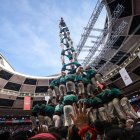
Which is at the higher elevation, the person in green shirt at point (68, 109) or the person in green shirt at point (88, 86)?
the person in green shirt at point (88, 86)

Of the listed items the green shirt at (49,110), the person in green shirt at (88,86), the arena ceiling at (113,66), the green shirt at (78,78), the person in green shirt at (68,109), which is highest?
the arena ceiling at (113,66)

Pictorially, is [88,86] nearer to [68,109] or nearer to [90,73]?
[90,73]

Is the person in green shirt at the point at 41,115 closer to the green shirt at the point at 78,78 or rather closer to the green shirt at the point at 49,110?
the green shirt at the point at 49,110

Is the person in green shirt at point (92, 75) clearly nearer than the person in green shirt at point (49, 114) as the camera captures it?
No

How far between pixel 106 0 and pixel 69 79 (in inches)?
718

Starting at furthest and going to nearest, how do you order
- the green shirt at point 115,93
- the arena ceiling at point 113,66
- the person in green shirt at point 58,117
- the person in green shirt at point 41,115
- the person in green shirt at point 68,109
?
1. the arena ceiling at point 113,66
2. the person in green shirt at point 41,115
3. the person in green shirt at point 58,117
4. the person in green shirt at point 68,109
5. the green shirt at point 115,93

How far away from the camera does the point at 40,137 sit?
2.97 metres

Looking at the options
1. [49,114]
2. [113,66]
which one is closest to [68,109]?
[49,114]

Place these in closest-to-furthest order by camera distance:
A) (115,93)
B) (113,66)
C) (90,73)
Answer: (115,93), (90,73), (113,66)

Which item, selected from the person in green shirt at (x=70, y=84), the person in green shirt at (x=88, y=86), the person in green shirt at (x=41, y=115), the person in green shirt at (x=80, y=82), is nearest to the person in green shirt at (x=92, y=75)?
the person in green shirt at (x=88, y=86)

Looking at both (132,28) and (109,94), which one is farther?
(132,28)

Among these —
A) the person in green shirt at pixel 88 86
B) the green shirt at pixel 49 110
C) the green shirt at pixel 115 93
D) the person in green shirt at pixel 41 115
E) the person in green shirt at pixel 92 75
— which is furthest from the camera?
the person in green shirt at pixel 88 86

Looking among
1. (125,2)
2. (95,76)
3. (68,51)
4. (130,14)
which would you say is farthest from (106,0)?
(95,76)

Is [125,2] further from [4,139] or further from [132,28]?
[4,139]
